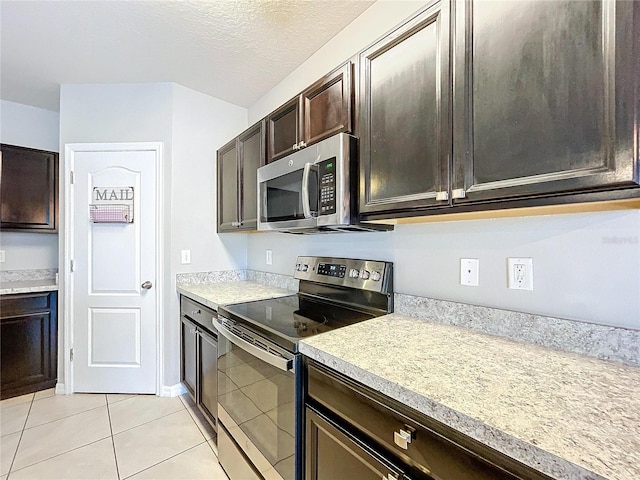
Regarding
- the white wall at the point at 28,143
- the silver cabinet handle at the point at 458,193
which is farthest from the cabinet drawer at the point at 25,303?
the silver cabinet handle at the point at 458,193

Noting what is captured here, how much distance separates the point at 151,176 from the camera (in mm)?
2533

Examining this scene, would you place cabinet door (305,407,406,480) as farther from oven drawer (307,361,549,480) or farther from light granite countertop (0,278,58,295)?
light granite countertop (0,278,58,295)

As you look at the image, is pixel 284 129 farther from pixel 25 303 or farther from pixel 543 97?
pixel 25 303

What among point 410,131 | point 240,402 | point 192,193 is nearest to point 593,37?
point 410,131

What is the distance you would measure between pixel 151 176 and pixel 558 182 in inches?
105

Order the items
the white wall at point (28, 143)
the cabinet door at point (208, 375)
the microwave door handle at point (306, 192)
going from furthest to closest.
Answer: the white wall at point (28, 143)
the cabinet door at point (208, 375)
the microwave door handle at point (306, 192)

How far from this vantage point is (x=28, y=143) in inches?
117

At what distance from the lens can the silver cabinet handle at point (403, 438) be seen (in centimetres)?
76

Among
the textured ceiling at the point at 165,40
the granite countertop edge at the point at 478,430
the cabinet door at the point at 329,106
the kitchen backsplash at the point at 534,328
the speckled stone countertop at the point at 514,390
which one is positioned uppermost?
the textured ceiling at the point at 165,40

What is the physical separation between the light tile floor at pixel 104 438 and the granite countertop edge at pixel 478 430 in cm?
137

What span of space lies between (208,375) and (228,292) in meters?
0.55

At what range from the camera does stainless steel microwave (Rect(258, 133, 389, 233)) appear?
136 cm

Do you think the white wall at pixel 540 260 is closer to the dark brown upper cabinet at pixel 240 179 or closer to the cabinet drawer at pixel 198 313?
the dark brown upper cabinet at pixel 240 179

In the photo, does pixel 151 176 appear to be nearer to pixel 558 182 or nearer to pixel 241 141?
pixel 241 141
